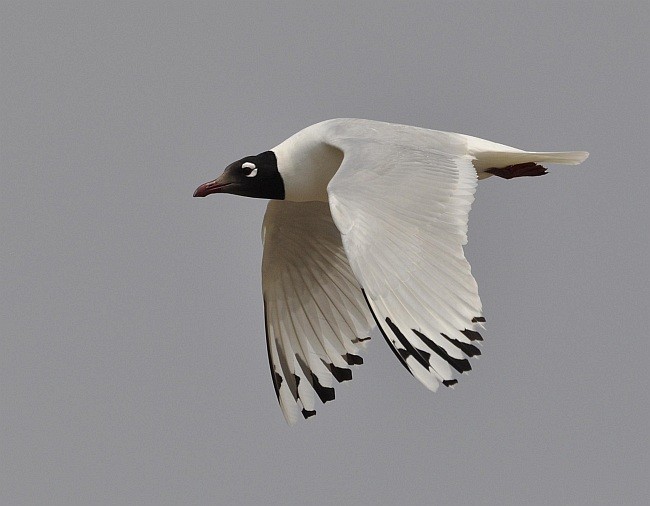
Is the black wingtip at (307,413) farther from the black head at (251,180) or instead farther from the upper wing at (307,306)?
the black head at (251,180)

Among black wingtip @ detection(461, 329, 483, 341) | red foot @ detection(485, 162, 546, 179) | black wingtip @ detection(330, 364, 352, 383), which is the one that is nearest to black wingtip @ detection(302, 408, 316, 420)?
black wingtip @ detection(330, 364, 352, 383)

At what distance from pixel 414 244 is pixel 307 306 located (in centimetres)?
231

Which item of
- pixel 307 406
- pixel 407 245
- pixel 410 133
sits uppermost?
pixel 410 133

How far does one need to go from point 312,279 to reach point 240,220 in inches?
28.7

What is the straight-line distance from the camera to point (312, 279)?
8.85m

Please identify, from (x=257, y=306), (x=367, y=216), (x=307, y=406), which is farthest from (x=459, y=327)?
(x=257, y=306)

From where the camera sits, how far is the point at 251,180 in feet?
27.7

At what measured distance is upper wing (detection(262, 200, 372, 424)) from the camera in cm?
855

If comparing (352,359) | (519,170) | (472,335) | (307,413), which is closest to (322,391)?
(307,413)

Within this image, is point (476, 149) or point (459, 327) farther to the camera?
point (476, 149)

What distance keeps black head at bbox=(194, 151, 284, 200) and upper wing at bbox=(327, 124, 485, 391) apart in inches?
38.4

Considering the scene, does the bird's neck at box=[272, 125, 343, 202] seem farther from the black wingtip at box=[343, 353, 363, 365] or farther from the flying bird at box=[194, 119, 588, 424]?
the black wingtip at box=[343, 353, 363, 365]

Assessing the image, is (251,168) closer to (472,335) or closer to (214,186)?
(214,186)

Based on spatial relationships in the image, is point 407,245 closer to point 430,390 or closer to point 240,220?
point 430,390
